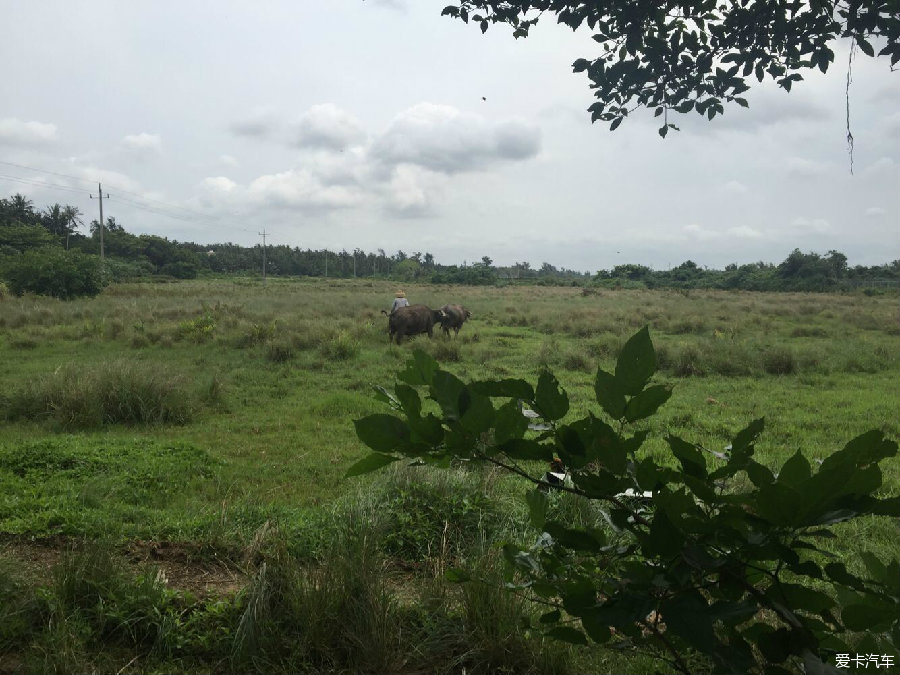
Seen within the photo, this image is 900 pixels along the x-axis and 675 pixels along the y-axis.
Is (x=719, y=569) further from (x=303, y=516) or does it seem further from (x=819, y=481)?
(x=303, y=516)

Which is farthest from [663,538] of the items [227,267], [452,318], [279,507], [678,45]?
[227,267]

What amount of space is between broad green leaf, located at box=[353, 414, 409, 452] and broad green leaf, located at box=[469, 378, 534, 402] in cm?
13

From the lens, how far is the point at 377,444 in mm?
824

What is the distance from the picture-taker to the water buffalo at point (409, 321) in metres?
15.4

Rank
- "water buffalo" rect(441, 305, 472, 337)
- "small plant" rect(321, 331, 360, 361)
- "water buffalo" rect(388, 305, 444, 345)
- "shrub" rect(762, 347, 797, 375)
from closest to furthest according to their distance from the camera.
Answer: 1. "shrub" rect(762, 347, 797, 375)
2. "small plant" rect(321, 331, 360, 361)
3. "water buffalo" rect(388, 305, 444, 345)
4. "water buffalo" rect(441, 305, 472, 337)

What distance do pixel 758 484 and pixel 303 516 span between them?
12.5 feet

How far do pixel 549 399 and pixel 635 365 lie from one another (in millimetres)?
155

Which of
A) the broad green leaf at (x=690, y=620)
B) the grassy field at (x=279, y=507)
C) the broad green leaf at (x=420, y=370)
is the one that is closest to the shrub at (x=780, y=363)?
the grassy field at (x=279, y=507)

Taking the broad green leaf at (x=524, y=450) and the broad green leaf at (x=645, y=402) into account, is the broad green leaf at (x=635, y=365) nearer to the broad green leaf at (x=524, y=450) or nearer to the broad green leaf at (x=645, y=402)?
the broad green leaf at (x=645, y=402)

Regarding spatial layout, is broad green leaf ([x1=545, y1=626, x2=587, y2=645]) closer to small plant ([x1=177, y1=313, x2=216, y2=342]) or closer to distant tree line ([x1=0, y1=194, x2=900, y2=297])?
small plant ([x1=177, y1=313, x2=216, y2=342])

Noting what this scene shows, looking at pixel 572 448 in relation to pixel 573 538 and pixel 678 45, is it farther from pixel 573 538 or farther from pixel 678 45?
pixel 678 45

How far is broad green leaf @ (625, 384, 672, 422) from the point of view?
35.9 inches

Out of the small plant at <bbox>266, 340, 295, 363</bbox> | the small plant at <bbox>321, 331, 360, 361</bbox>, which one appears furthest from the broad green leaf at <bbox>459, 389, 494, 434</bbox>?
the small plant at <bbox>321, 331, 360, 361</bbox>

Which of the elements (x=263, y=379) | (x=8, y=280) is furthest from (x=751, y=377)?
(x=8, y=280)
